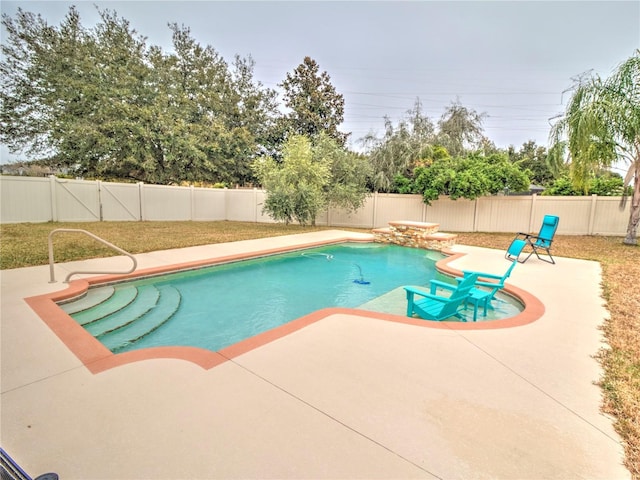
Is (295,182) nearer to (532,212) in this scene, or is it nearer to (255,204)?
(255,204)

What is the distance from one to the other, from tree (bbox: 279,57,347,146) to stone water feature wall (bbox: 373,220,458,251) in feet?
48.8

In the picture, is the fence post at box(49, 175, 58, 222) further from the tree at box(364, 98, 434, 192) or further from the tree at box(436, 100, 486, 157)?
the tree at box(436, 100, 486, 157)

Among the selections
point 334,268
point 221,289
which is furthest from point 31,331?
point 334,268

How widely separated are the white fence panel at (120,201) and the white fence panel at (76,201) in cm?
29

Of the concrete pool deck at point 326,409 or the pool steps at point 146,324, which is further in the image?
the pool steps at point 146,324

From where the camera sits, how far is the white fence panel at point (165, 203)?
15.0m

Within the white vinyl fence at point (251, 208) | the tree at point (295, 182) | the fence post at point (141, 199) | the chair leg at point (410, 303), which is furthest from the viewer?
the fence post at point (141, 199)

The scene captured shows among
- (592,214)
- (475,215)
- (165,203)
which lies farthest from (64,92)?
(592,214)

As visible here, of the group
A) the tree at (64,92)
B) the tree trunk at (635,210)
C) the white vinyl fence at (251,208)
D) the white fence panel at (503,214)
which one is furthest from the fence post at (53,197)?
the tree trunk at (635,210)

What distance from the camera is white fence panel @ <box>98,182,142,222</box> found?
13.6 meters

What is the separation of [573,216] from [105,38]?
943 inches

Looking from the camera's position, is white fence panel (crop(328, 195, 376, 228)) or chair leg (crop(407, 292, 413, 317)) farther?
white fence panel (crop(328, 195, 376, 228))

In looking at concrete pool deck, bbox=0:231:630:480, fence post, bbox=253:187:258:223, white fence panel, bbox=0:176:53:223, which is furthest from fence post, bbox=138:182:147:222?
concrete pool deck, bbox=0:231:630:480

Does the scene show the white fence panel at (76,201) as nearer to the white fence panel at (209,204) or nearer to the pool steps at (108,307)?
the white fence panel at (209,204)
